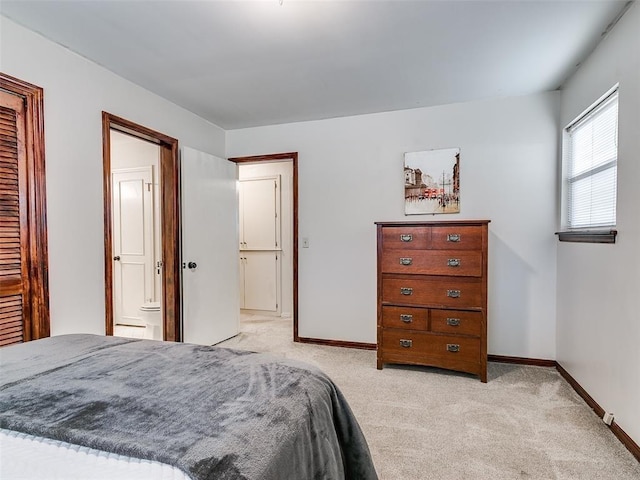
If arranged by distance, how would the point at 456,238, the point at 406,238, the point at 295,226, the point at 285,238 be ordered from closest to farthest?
the point at 456,238
the point at 406,238
the point at 295,226
the point at 285,238

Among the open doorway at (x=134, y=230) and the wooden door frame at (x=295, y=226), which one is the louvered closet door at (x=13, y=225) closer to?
the open doorway at (x=134, y=230)

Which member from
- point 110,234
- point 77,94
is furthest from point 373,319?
point 77,94

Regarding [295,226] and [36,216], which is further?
[295,226]

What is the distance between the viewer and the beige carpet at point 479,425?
1.69 metres

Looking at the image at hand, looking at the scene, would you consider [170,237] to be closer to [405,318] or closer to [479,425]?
[405,318]

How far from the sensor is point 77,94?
7.72 feet

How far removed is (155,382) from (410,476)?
127cm

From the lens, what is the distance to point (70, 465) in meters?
0.76

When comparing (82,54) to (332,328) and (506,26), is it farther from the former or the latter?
(332,328)

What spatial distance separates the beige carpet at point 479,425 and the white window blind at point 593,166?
1.25 metres

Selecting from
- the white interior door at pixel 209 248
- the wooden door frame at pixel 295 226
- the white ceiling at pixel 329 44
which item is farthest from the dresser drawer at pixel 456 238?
the white interior door at pixel 209 248

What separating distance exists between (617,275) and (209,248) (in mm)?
3260

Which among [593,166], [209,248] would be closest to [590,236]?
[593,166]

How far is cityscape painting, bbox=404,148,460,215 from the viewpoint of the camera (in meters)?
3.26
